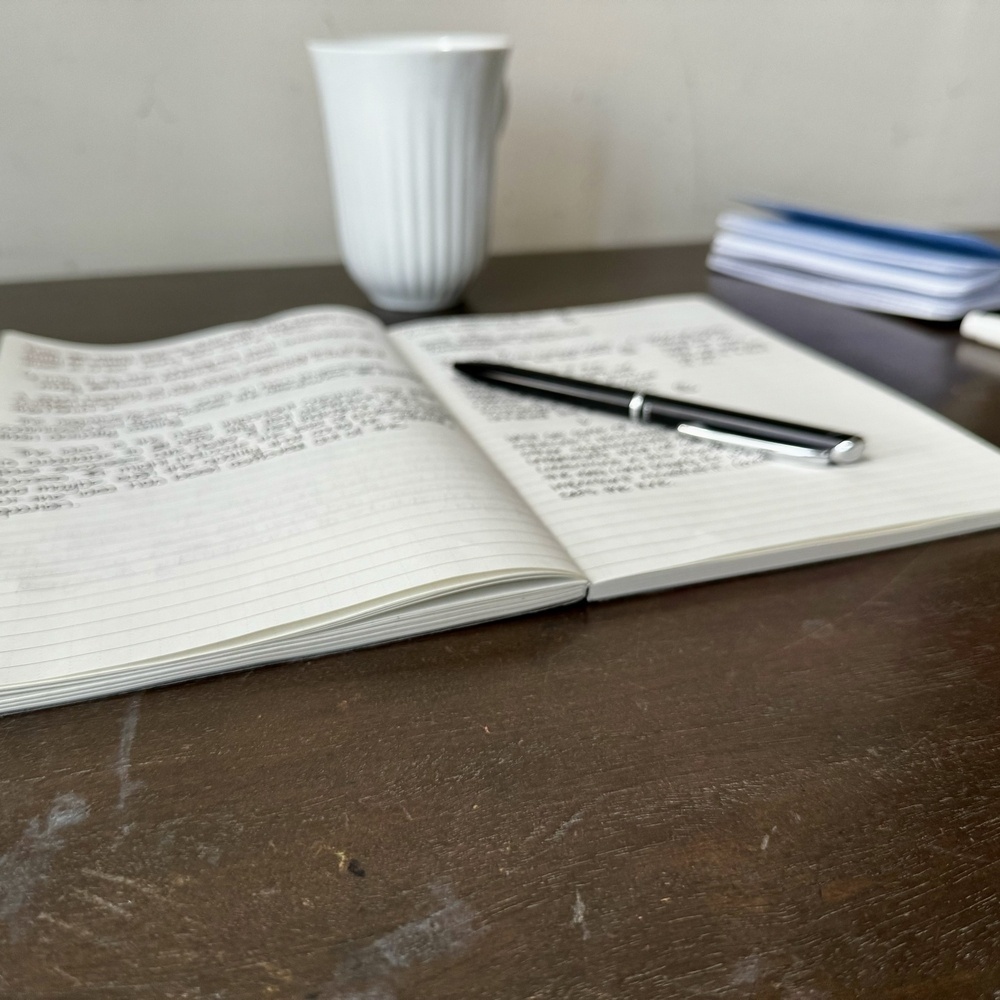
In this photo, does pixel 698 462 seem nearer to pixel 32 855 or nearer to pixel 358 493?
pixel 358 493

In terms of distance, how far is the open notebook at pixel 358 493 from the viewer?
31 cm

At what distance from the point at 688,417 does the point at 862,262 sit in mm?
379

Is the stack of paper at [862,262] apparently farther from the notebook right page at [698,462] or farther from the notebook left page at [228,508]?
the notebook left page at [228,508]

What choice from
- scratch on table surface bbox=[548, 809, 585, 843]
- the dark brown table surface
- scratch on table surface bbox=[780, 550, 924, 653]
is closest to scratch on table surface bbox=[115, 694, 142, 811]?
the dark brown table surface

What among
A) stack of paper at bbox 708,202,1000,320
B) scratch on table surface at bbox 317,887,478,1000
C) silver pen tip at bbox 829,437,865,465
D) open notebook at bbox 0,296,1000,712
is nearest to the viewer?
scratch on table surface at bbox 317,887,478,1000

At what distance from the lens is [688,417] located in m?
0.47

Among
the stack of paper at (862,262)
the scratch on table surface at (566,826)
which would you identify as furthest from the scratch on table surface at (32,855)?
the stack of paper at (862,262)

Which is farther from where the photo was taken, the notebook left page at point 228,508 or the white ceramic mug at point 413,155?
the white ceramic mug at point 413,155

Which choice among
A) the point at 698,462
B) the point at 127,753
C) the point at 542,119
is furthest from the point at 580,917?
the point at 542,119

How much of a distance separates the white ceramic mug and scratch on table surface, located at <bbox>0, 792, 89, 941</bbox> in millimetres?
489

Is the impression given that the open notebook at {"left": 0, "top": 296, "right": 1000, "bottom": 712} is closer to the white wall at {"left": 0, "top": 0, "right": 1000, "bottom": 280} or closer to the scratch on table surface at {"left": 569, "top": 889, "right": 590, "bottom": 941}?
the scratch on table surface at {"left": 569, "top": 889, "right": 590, "bottom": 941}

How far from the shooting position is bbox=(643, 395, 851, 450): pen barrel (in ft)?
1.45

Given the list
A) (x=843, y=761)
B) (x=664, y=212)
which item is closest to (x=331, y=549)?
(x=843, y=761)

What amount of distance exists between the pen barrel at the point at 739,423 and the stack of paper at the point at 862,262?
333 millimetres
